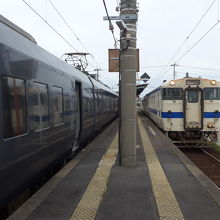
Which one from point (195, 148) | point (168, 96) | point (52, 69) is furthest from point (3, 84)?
point (195, 148)

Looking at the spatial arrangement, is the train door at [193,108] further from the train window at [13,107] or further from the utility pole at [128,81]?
the train window at [13,107]

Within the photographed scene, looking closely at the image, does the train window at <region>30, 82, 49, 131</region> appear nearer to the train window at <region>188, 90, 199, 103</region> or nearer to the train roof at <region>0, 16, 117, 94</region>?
the train roof at <region>0, 16, 117, 94</region>

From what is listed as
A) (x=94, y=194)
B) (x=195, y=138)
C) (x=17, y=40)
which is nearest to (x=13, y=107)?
(x=17, y=40)

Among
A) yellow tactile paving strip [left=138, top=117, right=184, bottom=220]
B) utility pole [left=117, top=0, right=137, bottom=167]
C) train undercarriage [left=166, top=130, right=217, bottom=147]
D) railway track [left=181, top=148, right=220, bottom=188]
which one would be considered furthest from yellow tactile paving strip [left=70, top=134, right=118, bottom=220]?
train undercarriage [left=166, top=130, right=217, bottom=147]

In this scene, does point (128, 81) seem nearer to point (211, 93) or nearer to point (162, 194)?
point (162, 194)

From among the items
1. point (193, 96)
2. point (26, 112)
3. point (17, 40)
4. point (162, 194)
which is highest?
point (17, 40)

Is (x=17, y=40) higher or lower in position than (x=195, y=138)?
higher

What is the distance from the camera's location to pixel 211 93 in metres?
13.8

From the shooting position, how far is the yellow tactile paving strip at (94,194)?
461 centimetres

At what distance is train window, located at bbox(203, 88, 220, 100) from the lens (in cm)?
1380

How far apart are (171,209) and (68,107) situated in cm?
437

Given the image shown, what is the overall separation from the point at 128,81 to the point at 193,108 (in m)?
6.75

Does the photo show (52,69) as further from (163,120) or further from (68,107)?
(163,120)

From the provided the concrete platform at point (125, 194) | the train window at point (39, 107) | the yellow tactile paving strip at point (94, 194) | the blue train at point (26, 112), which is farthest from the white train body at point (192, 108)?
the train window at point (39, 107)
